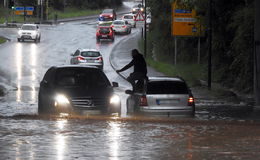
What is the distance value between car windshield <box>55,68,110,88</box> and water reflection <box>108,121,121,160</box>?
2165mm

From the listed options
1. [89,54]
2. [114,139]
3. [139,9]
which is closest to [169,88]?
[114,139]

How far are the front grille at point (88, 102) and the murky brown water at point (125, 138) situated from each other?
361 mm

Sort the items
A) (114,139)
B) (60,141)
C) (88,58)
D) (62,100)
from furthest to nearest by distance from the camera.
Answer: (88,58) < (62,100) < (114,139) < (60,141)

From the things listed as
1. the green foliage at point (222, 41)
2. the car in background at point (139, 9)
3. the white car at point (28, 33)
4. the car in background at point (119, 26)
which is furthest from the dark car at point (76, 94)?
the car in background at point (119, 26)

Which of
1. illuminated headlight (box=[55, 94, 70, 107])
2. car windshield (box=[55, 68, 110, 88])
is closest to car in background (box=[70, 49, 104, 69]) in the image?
car windshield (box=[55, 68, 110, 88])

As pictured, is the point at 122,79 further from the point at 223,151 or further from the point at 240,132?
the point at 223,151

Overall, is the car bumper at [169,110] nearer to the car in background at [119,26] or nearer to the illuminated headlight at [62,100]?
the illuminated headlight at [62,100]

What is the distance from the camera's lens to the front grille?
66.8ft

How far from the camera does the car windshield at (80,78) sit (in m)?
21.4

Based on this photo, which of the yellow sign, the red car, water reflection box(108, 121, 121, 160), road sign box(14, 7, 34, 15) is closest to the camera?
Result: water reflection box(108, 121, 121, 160)

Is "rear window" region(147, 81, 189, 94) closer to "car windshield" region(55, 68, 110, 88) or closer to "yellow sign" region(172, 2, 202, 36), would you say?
"car windshield" region(55, 68, 110, 88)

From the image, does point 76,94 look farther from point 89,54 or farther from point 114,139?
point 89,54

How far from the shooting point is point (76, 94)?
20.5 m

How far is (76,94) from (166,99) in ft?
7.62
